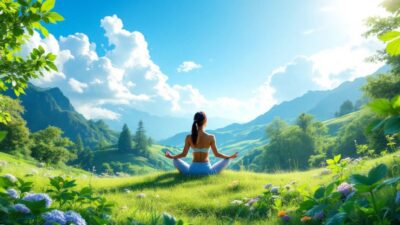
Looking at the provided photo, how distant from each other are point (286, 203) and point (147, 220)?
3584 mm

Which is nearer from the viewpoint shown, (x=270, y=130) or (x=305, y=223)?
(x=305, y=223)

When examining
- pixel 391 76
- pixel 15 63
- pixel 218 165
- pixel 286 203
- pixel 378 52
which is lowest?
pixel 286 203

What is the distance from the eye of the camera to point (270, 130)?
102188 mm

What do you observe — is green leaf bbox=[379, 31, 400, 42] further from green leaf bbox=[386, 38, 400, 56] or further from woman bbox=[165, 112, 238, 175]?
woman bbox=[165, 112, 238, 175]

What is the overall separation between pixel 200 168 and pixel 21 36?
887 cm

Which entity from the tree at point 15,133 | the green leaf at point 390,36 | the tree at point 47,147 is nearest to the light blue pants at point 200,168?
the green leaf at point 390,36

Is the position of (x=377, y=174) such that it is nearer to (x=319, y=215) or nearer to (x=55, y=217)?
(x=319, y=215)

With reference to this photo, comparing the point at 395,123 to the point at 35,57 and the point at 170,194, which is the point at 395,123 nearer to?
the point at 35,57

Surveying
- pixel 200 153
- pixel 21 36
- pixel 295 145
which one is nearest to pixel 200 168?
pixel 200 153

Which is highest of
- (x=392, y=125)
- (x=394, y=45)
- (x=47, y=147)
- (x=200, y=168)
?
(x=47, y=147)

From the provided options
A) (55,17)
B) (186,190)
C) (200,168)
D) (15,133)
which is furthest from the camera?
(15,133)

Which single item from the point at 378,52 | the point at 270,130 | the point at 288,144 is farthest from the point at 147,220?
the point at 270,130

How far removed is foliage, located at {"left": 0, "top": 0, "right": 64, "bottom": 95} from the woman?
8044mm

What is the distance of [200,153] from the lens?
1366 cm
